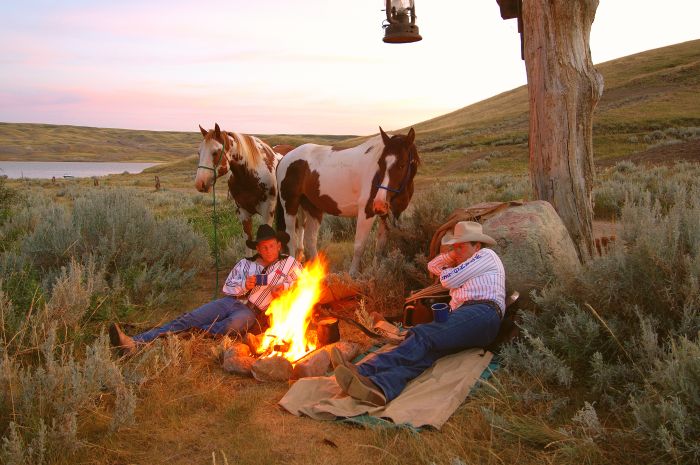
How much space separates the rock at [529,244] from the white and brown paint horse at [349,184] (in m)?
1.38

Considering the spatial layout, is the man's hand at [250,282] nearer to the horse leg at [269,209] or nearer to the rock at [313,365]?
the rock at [313,365]

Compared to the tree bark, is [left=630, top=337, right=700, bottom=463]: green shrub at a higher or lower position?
lower

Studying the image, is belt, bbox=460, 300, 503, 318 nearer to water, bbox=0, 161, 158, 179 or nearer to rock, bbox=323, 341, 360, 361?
rock, bbox=323, 341, 360, 361

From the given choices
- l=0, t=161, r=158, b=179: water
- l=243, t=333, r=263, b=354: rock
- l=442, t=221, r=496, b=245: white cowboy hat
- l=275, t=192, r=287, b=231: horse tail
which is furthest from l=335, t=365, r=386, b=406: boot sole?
l=0, t=161, r=158, b=179: water

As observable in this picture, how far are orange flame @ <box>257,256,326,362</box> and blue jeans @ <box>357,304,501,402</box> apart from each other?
1.02 m

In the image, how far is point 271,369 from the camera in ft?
15.4

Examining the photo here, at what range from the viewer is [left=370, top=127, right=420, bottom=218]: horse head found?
261 inches

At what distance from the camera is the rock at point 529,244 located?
5355 mm

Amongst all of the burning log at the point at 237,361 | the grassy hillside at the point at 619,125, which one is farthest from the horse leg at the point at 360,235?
the grassy hillside at the point at 619,125

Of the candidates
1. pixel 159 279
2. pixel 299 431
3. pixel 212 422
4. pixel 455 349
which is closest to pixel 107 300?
pixel 159 279

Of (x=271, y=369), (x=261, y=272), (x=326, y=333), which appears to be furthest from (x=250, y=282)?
(x=271, y=369)

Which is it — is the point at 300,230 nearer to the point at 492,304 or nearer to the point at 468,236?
the point at 468,236

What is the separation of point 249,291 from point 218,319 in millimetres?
427

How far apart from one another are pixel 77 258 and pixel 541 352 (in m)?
5.65
